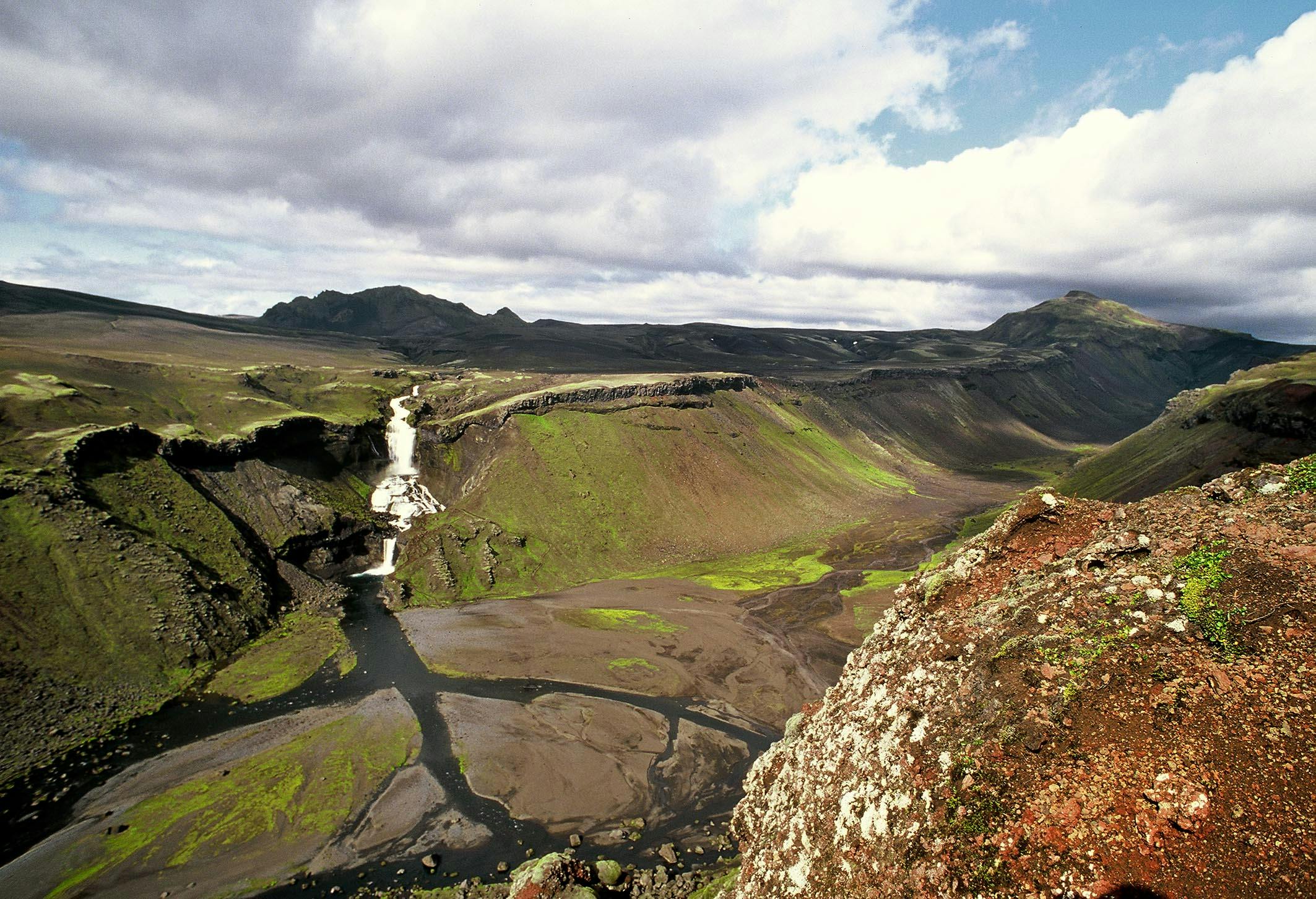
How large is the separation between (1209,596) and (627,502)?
99067mm

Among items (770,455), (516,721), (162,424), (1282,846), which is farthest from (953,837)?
(770,455)

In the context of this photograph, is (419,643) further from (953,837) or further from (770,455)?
(770,455)

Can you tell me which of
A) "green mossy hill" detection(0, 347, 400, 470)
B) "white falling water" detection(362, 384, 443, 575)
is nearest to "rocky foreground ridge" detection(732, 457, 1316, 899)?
"white falling water" detection(362, 384, 443, 575)

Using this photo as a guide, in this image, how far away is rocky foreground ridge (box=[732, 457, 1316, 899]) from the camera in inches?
402

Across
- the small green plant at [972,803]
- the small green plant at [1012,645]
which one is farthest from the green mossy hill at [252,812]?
the small green plant at [1012,645]

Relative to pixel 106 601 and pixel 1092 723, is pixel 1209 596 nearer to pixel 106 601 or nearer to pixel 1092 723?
pixel 1092 723

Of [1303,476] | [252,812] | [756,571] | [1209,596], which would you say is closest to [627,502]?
[756,571]

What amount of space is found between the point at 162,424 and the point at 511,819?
8036 centimetres

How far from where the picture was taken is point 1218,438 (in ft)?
276

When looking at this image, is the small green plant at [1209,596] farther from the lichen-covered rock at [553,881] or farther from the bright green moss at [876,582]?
the bright green moss at [876,582]

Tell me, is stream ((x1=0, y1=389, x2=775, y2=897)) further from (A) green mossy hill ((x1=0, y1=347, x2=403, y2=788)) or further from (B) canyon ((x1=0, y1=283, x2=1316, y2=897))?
(A) green mossy hill ((x1=0, y1=347, x2=403, y2=788))

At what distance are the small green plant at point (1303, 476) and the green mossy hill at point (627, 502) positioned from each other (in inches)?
2978

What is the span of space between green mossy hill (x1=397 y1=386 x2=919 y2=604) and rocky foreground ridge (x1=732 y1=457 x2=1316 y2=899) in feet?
234

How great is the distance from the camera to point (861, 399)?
194 metres
